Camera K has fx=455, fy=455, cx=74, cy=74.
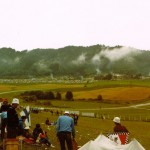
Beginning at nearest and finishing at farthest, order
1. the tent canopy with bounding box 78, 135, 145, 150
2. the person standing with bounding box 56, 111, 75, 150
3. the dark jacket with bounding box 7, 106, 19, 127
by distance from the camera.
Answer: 1. the tent canopy with bounding box 78, 135, 145, 150
2. the dark jacket with bounding box 7, 106, 19, 127
3. the person standing with bounding box 56, 111, 75, 150

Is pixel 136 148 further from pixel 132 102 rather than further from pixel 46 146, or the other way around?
pixel 132 102

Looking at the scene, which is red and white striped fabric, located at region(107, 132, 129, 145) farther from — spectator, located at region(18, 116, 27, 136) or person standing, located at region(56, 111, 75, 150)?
spectator, located at region(18, 116, 27, 136)

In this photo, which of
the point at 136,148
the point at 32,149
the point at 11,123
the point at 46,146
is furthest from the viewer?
the point at 46,146

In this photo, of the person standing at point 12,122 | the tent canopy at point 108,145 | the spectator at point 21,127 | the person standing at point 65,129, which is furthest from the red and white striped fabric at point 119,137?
the spectator at point 21,127

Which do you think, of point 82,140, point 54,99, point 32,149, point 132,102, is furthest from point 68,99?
point 32,149

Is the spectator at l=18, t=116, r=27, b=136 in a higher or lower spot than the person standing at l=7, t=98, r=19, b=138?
lower

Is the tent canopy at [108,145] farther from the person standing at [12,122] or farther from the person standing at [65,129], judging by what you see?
the person standing at [12,122]

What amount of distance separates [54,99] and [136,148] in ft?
273

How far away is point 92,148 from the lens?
14320 mm

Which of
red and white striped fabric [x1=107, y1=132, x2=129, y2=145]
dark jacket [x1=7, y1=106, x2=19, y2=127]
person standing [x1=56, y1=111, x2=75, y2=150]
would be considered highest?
dark jacket [x1=7, y1=106, x2=19, y2=127]

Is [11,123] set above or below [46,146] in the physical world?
above

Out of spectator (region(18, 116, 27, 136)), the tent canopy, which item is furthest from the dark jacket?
the tent canopy

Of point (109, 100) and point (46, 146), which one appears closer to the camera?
point (46, 146)

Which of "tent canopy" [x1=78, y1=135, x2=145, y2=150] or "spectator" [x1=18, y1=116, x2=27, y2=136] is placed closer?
"tent canopy" [x1=78, y1=135, x2=145, y2=150]
